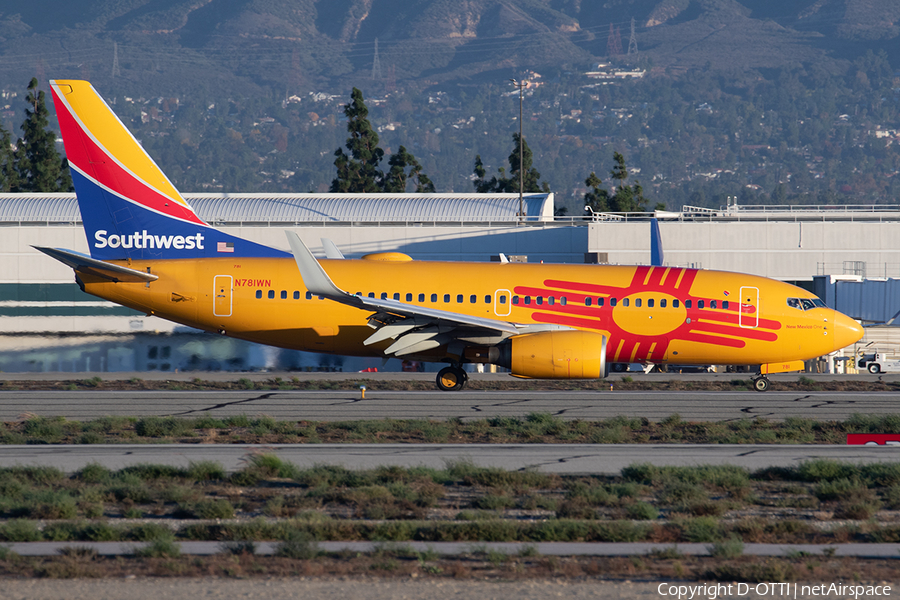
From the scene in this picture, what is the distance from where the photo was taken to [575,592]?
33.1 feet

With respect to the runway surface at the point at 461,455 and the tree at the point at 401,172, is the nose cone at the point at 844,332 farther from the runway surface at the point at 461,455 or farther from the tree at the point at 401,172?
the tree at the point at 401,172

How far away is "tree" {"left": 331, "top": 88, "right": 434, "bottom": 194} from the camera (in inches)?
3617

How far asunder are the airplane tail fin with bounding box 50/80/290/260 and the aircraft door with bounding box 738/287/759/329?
1538cm

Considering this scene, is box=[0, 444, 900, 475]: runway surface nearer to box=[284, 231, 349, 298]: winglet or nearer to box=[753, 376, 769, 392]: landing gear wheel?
box=[284, 231, 349, 298]: winglet

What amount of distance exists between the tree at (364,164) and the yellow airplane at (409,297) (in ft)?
206

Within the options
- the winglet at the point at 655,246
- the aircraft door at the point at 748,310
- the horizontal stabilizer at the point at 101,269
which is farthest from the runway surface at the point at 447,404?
the winglet at the point at 655,246

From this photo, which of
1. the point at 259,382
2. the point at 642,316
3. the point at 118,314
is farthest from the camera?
the point at 118,314

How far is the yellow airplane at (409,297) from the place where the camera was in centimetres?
2742

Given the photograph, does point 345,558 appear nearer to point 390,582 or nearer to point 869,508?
point 390,582

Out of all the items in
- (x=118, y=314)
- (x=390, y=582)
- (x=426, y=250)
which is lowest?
(x=390, y=582)

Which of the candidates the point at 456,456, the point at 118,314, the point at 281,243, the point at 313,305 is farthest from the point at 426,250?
the point at 456,456

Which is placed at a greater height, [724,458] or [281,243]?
[281,243]

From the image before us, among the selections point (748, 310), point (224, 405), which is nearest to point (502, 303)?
point (748, 310)

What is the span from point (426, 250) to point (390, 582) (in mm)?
36247
